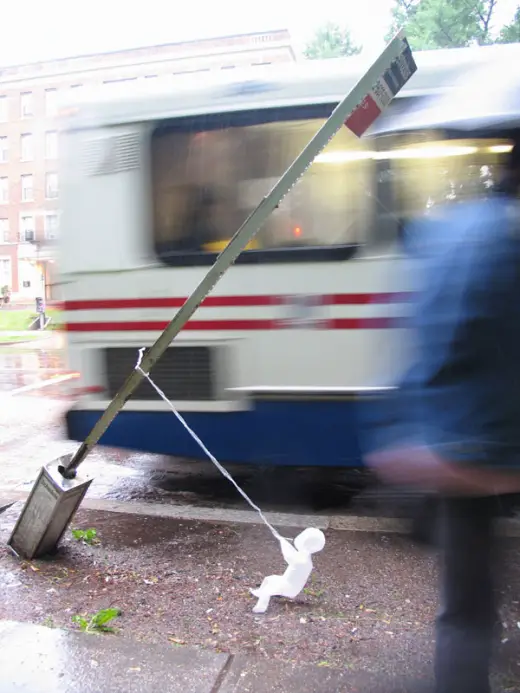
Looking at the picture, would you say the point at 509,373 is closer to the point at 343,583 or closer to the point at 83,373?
the point at 343,583

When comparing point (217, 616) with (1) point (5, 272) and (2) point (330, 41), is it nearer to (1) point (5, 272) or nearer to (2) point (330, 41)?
(2) point (330, 41)

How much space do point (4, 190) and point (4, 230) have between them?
9.14 ft

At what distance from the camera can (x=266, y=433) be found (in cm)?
446

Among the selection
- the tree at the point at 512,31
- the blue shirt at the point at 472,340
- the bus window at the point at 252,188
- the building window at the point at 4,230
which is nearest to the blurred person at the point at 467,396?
the blue shirt at the point at 472,340

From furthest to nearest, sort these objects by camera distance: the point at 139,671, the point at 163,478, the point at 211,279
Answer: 1. the point at 163,478
2. the point at 211,279
3. the point at 139,671

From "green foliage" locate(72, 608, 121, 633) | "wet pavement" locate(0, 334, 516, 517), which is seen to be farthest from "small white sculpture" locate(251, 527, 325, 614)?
"wet pavement" locate(0, 334, 516, 517)

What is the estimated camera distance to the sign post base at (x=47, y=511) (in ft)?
11.5

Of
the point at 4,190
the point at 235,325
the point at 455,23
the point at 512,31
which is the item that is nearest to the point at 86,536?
the point at 235,325

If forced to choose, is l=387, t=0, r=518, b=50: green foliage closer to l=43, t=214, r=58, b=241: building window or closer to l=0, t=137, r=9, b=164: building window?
l=43, t=214, r=58, b=241: building window

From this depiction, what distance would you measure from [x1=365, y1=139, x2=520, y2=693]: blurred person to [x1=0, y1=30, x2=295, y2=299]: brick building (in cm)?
3503

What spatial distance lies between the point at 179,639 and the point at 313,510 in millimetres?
1945

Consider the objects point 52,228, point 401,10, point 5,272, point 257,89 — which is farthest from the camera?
point 5,272

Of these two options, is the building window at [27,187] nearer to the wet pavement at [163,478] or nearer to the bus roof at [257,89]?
the wet pavement at [163,478]

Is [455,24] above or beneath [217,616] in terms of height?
above
